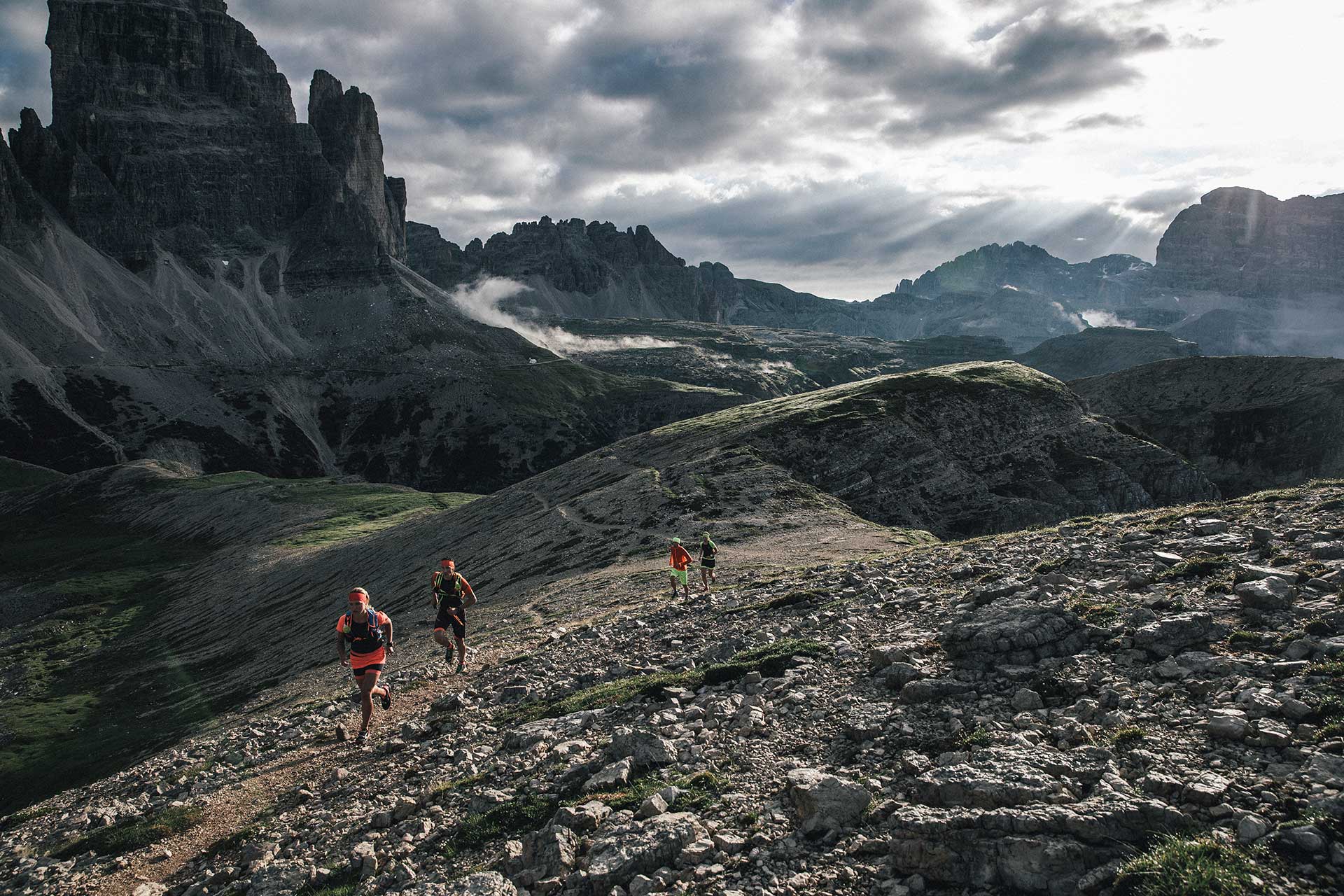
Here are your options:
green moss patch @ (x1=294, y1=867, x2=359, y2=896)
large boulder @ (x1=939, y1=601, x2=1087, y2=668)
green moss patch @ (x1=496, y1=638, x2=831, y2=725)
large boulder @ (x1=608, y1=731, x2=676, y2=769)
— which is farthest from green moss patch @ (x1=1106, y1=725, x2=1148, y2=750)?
green moss patch @ (x1=294, y1=867, x2=359, y2=896)

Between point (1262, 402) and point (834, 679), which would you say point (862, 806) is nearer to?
point (834, 679)

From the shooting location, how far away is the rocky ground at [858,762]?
8.66 m

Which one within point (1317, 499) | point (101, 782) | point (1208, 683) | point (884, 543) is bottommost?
point (101, 782)

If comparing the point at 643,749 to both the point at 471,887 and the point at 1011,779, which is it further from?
the point at 1011,779

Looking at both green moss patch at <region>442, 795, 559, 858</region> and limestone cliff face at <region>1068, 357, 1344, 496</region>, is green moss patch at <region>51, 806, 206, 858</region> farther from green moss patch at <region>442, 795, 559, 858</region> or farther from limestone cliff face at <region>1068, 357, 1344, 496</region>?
limestone cliff face at <region>1068, 357, 1344, 496</region>

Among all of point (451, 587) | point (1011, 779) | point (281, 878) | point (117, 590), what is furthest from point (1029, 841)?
point (117, 590)

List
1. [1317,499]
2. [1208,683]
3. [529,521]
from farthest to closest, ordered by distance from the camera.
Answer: [529,521] < [1317,499] < [1208,683]

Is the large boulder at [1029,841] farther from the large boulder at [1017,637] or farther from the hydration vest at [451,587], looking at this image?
the hydration vest at [451,587]

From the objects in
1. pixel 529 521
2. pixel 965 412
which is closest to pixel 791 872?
pixel 529 521

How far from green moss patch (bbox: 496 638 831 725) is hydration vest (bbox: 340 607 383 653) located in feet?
14.3

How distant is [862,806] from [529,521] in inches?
2330

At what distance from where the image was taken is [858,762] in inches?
451

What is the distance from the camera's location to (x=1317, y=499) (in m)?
21.0

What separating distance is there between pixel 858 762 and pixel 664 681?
559 cm
